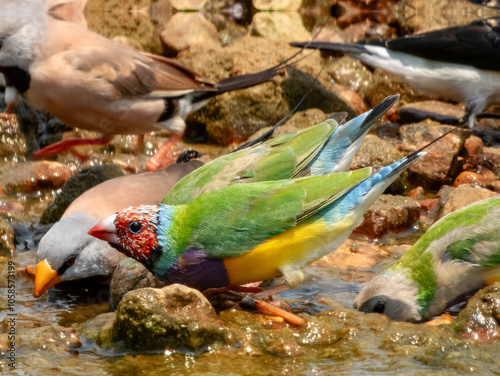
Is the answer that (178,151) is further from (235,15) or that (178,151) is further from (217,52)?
(235,15)

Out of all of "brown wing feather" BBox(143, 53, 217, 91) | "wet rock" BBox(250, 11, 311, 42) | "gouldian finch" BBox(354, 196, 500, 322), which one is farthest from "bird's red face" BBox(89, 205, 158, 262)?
"wet rock" BBox(250, 11, 311, 42)

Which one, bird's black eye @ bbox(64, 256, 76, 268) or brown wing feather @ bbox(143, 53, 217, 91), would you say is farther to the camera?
brown wing feather @ bbox(143, 53, 217, 91)

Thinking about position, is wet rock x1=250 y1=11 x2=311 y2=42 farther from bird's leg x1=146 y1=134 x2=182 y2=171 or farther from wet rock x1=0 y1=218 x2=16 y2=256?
wet rock x1=0 y1=218 x2=16 y2=256

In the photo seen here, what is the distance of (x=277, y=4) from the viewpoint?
11.8 m

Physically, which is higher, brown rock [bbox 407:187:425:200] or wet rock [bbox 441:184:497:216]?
wet rock [bbox 441:184:497:216]

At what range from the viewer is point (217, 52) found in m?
8.22

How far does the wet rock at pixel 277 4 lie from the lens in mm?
11656

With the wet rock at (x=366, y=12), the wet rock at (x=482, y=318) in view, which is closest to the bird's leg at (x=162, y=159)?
the wet rock at (x=482, y=318)

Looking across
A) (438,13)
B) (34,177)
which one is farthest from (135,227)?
(438,13)

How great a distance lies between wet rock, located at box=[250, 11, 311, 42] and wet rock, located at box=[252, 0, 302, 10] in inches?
13.1

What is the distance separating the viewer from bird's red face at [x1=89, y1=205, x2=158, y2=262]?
3.75 metres

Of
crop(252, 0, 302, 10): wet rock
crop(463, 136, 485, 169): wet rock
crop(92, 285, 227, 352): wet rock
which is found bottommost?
crop(463, 136, 485, 169): wet rock

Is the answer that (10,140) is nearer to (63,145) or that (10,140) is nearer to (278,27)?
(63,145)

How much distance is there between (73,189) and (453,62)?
4.39m
